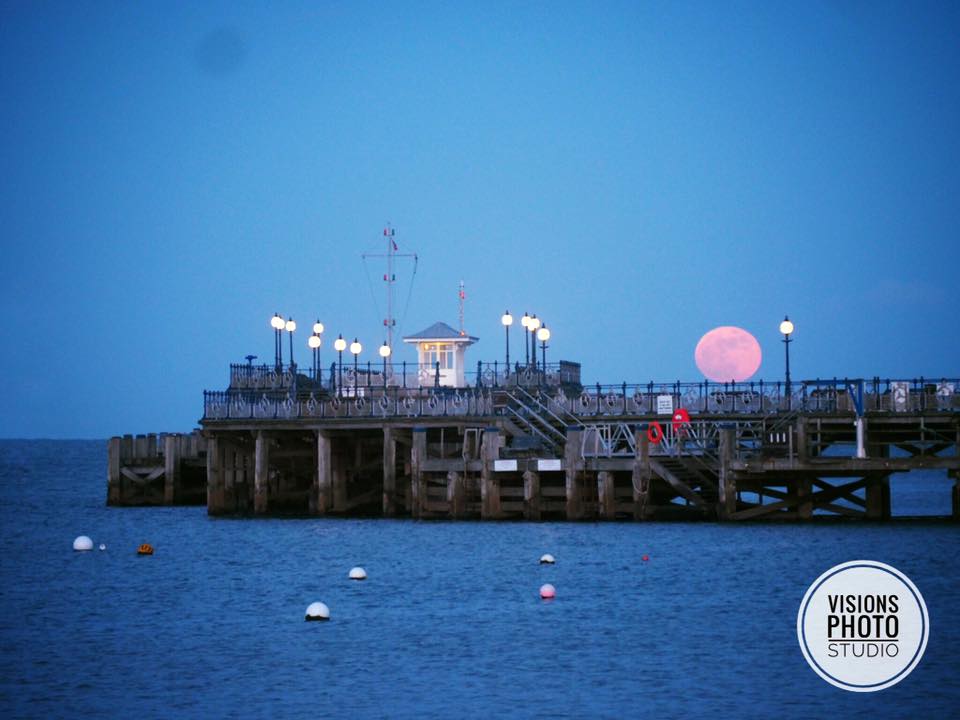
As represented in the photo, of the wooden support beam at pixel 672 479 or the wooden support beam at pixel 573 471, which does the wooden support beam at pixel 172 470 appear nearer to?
the wooden support beam at pixel 573 471

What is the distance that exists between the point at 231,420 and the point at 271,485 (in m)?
10.0

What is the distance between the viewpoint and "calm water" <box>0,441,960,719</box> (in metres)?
34.6

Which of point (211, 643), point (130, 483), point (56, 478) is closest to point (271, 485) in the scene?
point (130, 483)

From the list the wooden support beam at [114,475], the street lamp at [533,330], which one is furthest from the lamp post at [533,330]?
the wooden support beam at [114,475]

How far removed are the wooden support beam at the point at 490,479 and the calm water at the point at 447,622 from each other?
2.14 feet

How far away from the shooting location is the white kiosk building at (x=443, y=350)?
82.6 metres

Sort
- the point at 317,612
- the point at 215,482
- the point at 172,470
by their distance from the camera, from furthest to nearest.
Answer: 1. the point at 172,470
2. the point at 215,482
3. the point at 317,612

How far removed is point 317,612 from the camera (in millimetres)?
45219

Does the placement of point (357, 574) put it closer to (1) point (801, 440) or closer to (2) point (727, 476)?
(2) point (727, 476)

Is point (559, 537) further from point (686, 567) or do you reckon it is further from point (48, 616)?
point (48, 616)

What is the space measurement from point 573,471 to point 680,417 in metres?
5.01

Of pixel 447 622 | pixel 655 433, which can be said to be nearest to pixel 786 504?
pixel 655 433

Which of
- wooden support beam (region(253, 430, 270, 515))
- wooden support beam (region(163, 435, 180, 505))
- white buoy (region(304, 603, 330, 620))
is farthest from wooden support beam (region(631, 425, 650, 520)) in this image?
wooden support beam (region(163, 435, 180, 505))

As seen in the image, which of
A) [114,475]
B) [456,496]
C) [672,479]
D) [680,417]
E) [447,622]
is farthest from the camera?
[114,475]
